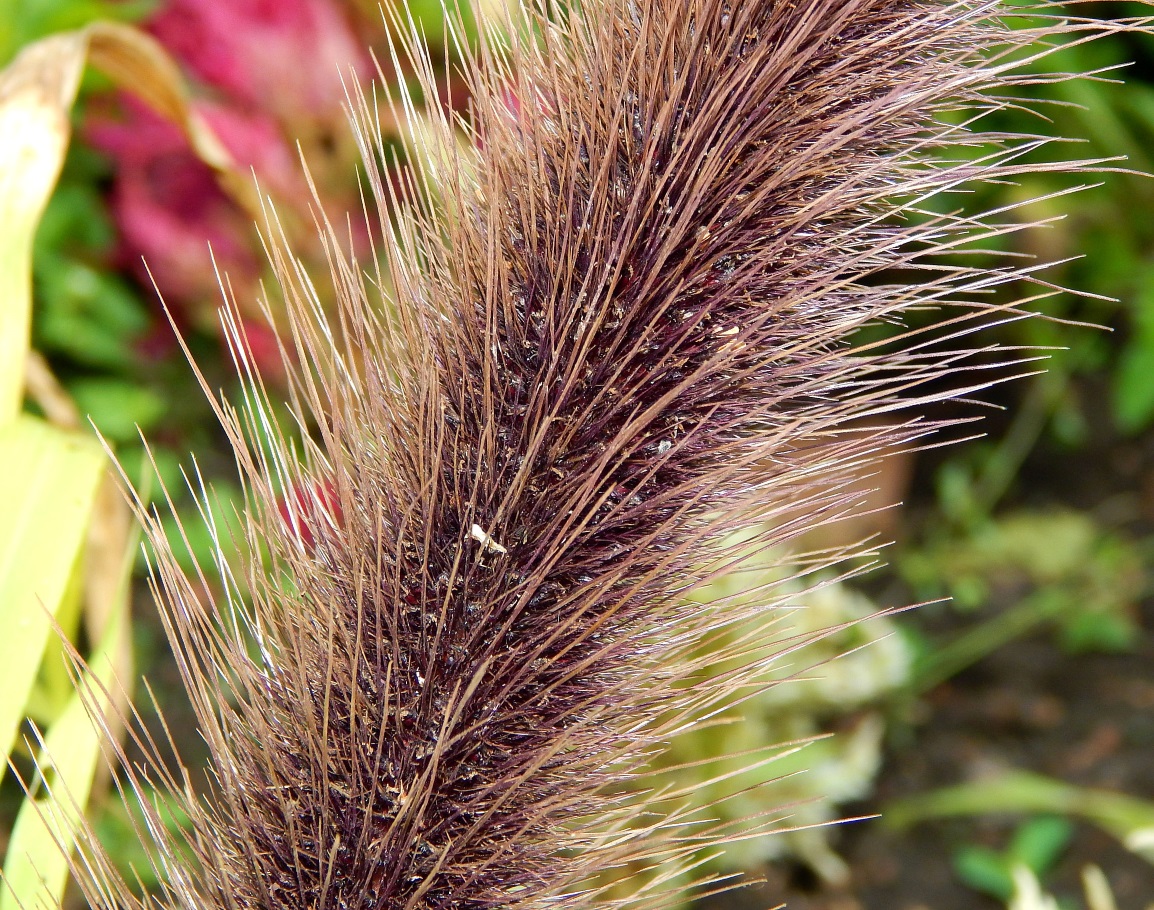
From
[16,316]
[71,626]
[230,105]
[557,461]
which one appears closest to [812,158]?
[557,461]

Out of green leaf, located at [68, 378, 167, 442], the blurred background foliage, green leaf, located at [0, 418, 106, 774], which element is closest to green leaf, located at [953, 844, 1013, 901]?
the blurred background foliage

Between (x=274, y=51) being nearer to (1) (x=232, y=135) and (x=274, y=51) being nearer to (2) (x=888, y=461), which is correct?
(1) (x=232, y=135)

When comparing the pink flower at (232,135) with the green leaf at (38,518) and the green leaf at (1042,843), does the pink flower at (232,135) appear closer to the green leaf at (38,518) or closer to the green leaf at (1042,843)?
the green leaf at (38,518)

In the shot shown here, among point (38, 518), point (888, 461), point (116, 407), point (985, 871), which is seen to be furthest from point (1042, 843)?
point (116, 407)

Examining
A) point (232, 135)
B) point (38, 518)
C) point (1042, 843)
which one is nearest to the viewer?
point (38, 518)

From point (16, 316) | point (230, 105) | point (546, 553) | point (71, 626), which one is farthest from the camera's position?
point (230, 105)

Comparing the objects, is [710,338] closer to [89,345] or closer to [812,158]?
[812,158]
